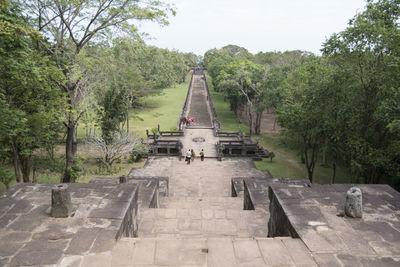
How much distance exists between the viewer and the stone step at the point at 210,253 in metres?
3.62

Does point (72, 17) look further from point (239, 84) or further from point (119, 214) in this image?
point (239, 84)

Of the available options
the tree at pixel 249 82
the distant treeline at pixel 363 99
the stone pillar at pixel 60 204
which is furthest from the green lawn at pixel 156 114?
the stone pillar at pixel 60 204

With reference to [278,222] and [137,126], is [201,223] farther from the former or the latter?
[137,126]

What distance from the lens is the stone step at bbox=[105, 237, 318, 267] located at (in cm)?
362

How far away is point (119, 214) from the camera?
15.2 feet

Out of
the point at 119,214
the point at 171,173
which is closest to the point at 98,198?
the point at 119,214

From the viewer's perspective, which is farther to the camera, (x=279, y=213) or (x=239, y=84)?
(x=239, y=84)

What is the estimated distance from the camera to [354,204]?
457 centimetres

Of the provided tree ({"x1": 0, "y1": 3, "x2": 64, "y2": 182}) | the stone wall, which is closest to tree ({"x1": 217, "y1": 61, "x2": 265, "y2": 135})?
tree ({"x1": 0, "y1": 3, "x2": 64, "y2": 182})

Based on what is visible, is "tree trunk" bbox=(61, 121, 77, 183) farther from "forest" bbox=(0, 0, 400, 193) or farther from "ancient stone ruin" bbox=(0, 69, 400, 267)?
"ancient stone ruin" bbox=(0, 69, 400, 267)

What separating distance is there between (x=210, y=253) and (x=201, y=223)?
2.63 m

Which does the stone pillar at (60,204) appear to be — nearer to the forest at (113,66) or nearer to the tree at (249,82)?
the forest at (113,66)

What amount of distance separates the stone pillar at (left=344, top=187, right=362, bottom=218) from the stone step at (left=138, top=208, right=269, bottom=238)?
1.96 metres

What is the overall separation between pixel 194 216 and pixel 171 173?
34.3ft
